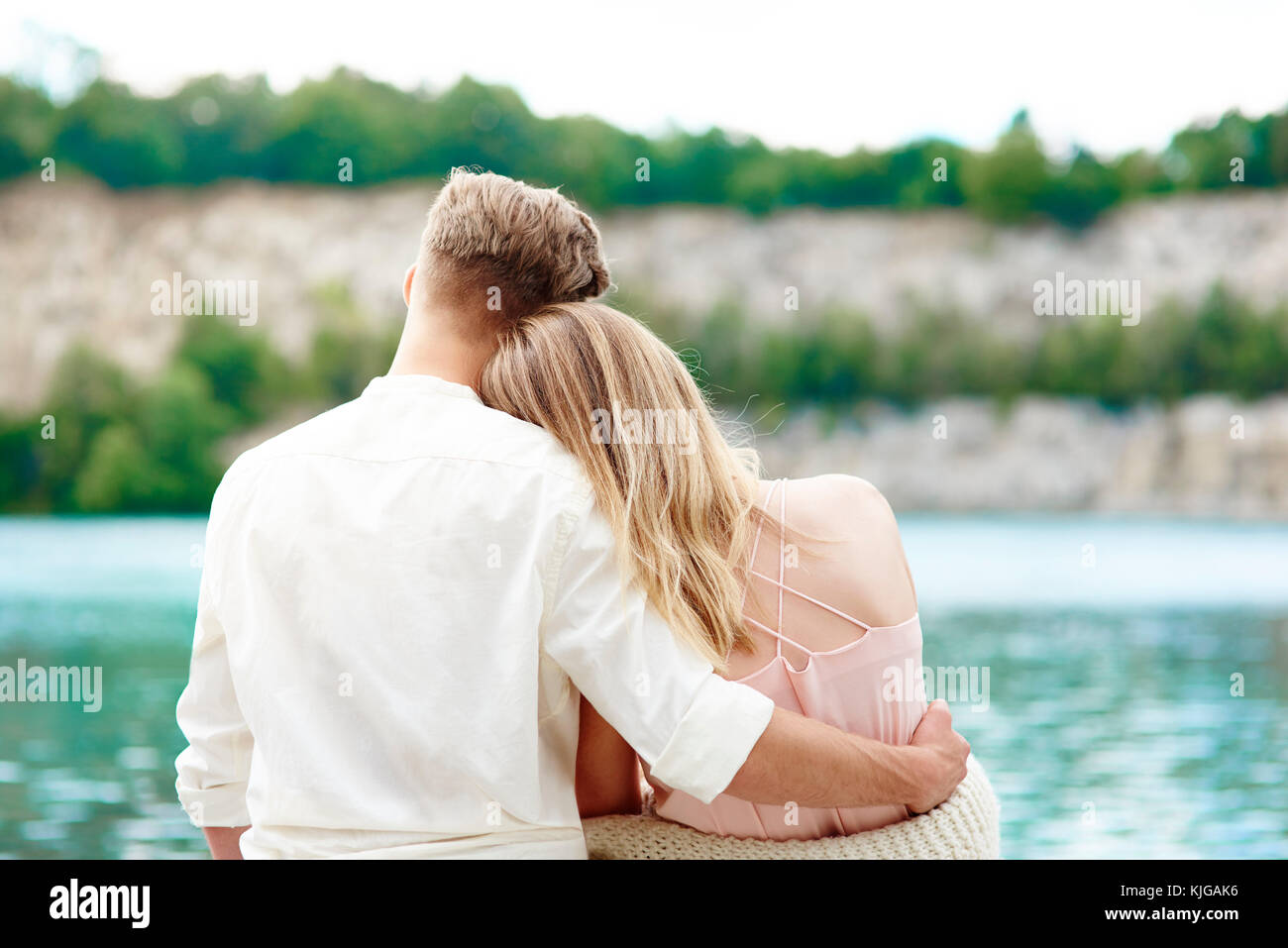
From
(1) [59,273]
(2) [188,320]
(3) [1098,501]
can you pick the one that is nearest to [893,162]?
(3) [1098,501]

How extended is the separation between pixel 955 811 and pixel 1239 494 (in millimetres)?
23754

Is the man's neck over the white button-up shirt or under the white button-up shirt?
over

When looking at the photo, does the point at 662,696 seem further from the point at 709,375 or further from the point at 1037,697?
the point at 709,375

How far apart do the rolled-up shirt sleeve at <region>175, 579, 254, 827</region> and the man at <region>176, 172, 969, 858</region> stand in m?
0.12

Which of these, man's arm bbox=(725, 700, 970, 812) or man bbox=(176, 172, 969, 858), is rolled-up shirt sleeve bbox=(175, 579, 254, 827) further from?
man's arm bbox=(725, 700, 970, 812)

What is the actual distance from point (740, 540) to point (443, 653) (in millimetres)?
296

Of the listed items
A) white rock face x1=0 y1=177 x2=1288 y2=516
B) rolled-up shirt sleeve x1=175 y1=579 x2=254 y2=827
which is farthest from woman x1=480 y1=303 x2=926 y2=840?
white rock face x1=0 y1=177 x2=1288 y2=516

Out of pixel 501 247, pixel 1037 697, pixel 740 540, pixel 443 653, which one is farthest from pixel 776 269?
pixel 443 653

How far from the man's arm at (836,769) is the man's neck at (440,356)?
1.51 feet

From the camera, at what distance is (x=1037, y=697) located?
307 inches

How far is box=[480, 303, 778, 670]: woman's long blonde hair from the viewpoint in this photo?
1062 millimetres

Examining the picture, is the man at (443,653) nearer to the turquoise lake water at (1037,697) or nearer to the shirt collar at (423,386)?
the shirt collar at (423,386)

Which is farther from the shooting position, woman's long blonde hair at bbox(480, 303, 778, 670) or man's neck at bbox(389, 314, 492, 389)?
man's neck at bbox(389, 314, 492, 389)

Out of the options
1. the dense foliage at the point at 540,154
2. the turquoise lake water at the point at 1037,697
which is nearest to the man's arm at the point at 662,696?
the turquoise lake water at the point at 1037,697
